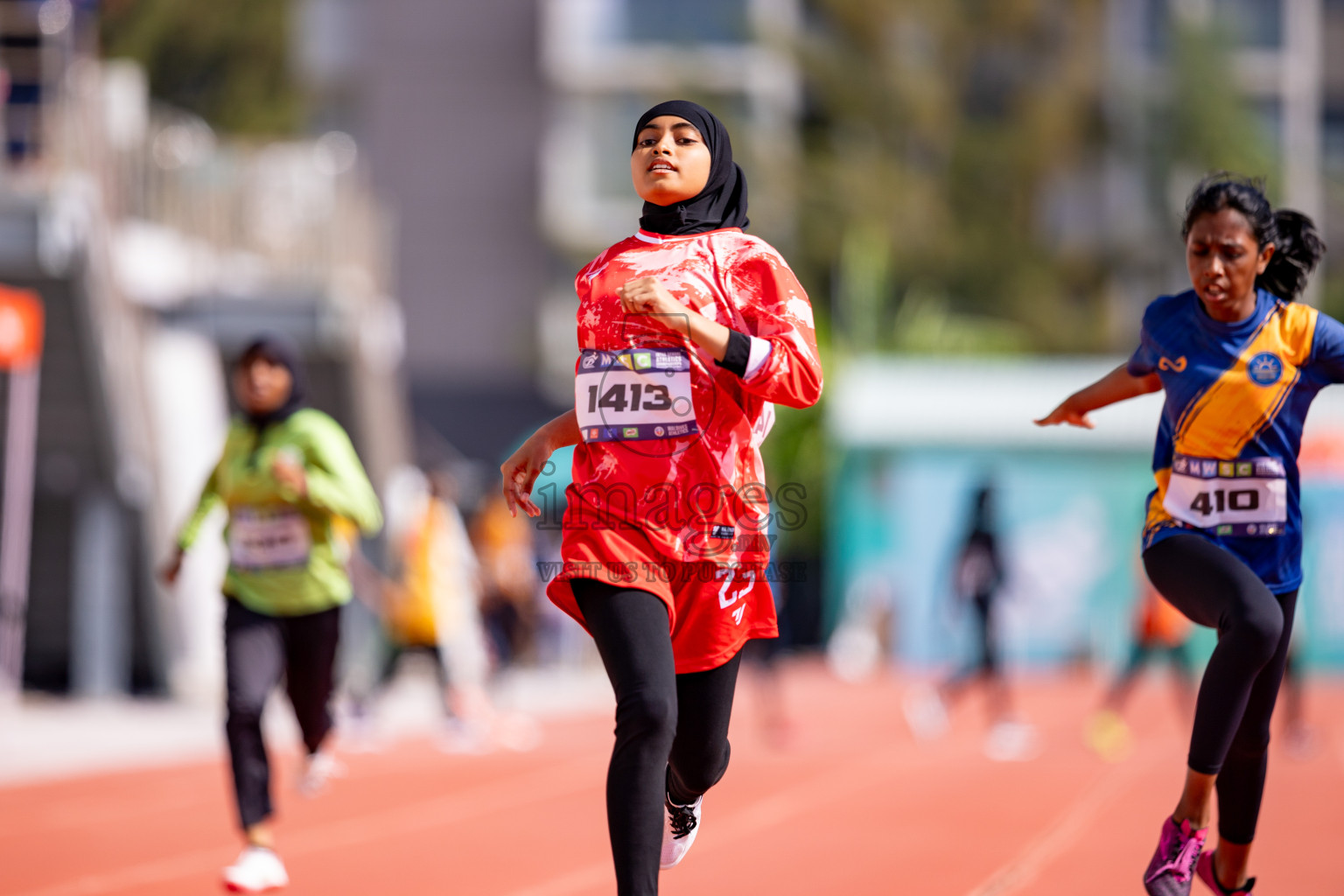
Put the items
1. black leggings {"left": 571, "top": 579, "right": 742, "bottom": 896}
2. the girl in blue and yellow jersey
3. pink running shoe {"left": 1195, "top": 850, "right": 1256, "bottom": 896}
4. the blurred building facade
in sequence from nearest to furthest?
black leggings {"left": 571, "top": 579, "right": 742, "bottom": 896} < the girl in blue and yellow jersey < pink running shoe {"left": 1195, "top": 850, "right": 1256, "bottom": 896} < the blurred building facade

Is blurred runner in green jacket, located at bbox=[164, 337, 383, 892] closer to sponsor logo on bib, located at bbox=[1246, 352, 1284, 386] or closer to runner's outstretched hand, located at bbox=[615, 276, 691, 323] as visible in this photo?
runner's outstretched hand, located at bbox=[615, 276, 691, 323]

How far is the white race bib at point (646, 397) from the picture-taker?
451cm

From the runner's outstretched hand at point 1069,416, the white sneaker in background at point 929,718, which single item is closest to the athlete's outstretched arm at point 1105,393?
the runner's outstretched hand at point 1069,416

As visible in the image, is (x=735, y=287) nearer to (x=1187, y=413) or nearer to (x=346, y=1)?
(x=1187, y=413)

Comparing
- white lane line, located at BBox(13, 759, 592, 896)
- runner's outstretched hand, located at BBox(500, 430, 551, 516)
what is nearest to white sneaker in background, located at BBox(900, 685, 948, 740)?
white lane line, located at BBox(13, 759, 592, 896)

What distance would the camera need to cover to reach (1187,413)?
203 inches

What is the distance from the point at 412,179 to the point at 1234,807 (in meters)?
36.8

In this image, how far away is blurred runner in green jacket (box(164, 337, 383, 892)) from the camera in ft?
22.2

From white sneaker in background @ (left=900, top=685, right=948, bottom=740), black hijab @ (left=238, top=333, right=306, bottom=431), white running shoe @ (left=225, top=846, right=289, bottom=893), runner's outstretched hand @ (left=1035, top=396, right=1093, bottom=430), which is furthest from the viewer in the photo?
white sneaker in background @ (left=900, top=685, right=948, bottom=740)

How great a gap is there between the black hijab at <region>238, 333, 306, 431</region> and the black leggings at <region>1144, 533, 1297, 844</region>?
11.1 ft

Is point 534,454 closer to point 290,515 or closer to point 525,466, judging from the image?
point 525,466

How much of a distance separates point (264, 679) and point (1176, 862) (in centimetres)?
333

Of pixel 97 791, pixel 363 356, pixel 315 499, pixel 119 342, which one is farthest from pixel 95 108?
pixel 315 499

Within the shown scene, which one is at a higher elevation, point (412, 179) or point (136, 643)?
point (412, 179)
